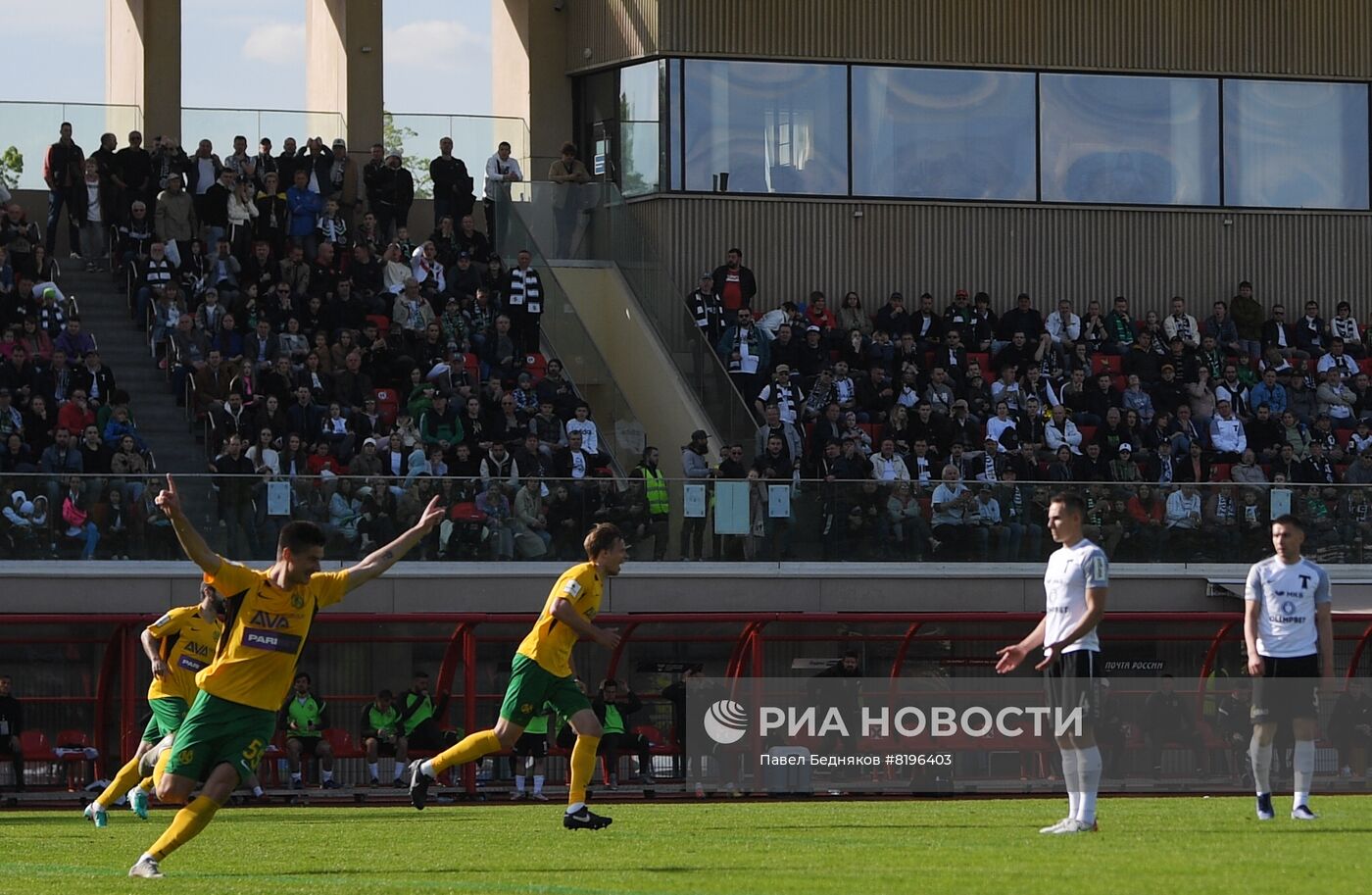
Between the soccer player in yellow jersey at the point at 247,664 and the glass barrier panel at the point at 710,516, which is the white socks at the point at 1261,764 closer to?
the soccer player in yellow jersey at the point at 247,664

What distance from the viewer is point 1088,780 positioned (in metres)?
12.8

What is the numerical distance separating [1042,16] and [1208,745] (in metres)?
19.0

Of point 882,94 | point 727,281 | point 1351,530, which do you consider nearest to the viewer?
point 1351,530

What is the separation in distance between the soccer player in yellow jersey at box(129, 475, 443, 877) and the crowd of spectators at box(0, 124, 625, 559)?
13.3 metres

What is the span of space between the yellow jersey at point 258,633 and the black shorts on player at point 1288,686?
5982 mm

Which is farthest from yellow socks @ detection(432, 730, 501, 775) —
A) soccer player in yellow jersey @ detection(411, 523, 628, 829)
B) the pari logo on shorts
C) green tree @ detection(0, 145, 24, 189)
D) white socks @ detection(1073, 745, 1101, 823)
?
green tree @ detection(0, 145, 24, 189)

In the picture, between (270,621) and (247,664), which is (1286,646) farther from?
(247,664)

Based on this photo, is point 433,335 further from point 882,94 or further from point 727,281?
point 882,94

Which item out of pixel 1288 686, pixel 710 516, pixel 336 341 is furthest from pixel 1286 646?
pixel 336 341

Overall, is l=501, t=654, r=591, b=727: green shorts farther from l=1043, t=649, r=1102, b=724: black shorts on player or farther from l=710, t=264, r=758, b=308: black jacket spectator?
l=710, t=264, r=758, b=308: black jacket spectator

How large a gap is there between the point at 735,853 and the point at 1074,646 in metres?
2.26

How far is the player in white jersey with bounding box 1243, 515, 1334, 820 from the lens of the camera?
44.9ft

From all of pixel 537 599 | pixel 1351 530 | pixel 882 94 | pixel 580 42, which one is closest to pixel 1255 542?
pixel 1351 530

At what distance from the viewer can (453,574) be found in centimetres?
2583
